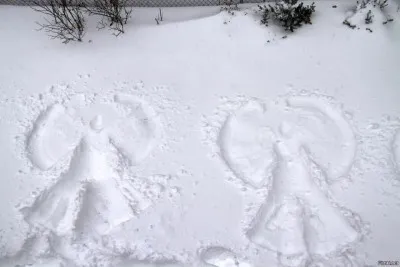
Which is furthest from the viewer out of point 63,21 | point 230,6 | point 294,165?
point 230,6

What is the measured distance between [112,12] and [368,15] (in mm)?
2843

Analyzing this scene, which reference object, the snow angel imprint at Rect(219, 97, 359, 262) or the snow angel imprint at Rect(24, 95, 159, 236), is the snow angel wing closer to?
the snow angel imprint at Rect(24, 95, 159, 236)

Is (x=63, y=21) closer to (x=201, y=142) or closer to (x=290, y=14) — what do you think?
(x=201, y=142)

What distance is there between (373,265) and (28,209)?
2862 millimetres

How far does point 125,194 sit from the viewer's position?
3.19 metres

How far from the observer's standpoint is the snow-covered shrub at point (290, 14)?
3969 mm

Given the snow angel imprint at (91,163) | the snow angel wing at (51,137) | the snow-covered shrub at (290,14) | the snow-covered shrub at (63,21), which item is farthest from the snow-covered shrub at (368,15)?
the snow angel wing at (51,137)

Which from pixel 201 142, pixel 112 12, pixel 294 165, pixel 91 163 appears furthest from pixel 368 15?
pixel 91 163

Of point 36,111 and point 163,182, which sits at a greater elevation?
point 36,111

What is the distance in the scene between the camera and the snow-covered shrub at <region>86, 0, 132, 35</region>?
159 inches

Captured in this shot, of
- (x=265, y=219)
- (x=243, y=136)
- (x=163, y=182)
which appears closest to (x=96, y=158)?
(x=163, y=182)

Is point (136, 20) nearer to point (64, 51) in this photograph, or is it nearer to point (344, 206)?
point (64, 51)

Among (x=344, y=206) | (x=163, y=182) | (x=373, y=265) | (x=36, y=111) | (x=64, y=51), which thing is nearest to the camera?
(x=373, y=265)

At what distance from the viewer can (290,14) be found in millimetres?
3967
